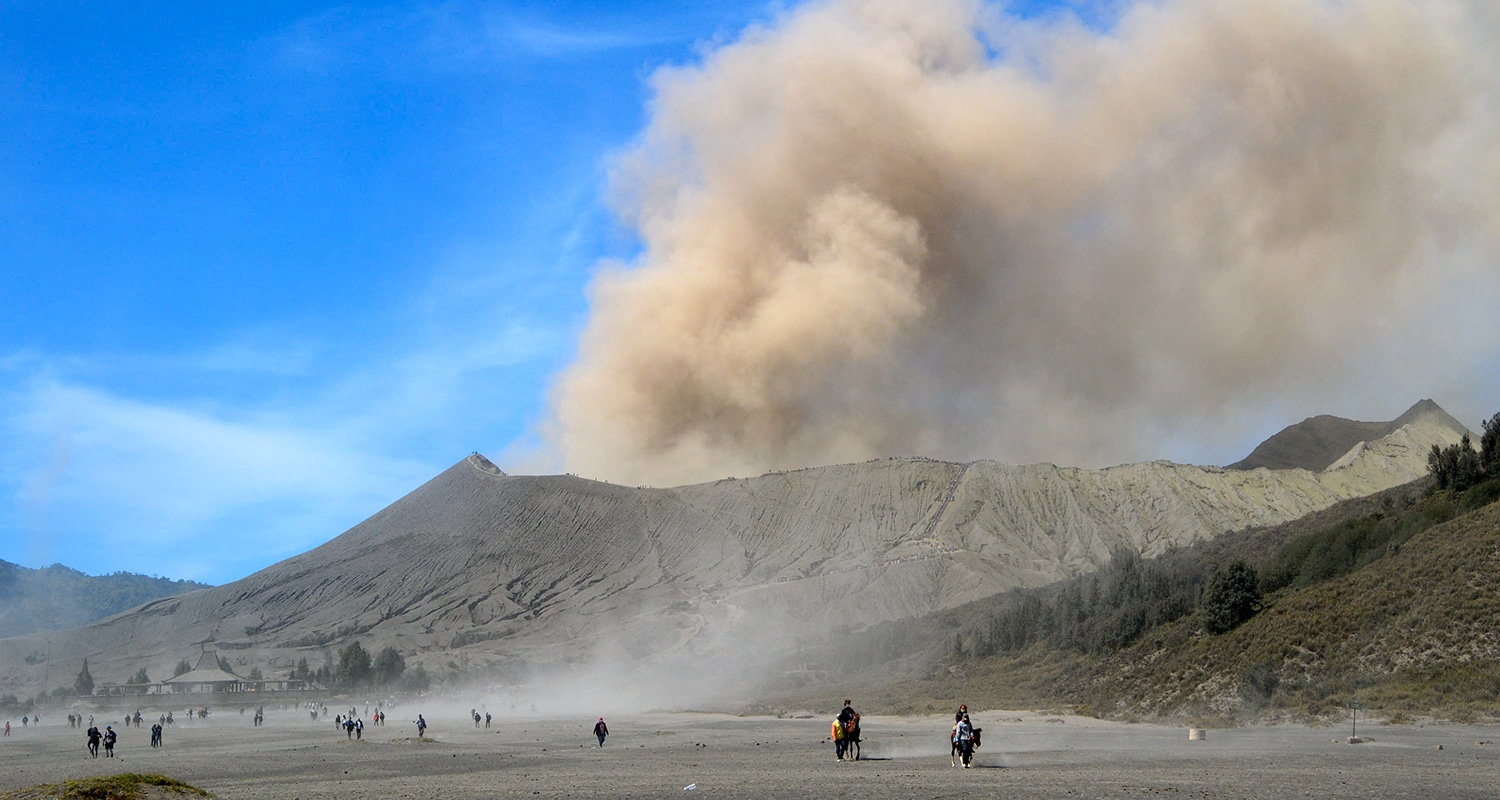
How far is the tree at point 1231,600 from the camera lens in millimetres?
Result: 54375

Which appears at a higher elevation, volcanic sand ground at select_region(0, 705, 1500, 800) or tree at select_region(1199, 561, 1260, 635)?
tree at select_region(1199, 561, 1260, 635)

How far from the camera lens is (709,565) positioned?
581ft

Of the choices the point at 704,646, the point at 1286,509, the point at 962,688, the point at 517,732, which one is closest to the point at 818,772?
the point at 517,732

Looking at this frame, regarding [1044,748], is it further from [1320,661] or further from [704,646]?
[704,646]

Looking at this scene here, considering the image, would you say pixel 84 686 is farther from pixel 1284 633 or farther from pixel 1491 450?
pixel 1491 450

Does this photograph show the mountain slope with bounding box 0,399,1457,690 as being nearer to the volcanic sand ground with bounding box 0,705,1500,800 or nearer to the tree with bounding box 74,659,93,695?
the tree with bounding box 74,659,93,695

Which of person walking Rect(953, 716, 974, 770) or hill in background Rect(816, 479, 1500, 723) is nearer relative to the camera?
person walking Rect(953, 716, 974, 770)

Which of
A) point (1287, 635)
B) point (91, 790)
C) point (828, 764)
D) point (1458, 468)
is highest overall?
point (1458, 468)

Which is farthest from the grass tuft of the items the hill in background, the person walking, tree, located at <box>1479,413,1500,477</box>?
tree, located at <box>1479,413,1500,477</box>

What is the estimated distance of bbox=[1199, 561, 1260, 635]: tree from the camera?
54.4 meters

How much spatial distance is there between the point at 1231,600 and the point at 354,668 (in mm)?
101206

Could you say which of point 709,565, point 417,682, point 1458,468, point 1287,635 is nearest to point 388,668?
point 417,682


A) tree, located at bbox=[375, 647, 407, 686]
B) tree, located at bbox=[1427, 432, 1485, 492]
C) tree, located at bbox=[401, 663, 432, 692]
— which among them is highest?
tree, located at bbox=[1427, 432, 1485, 492]

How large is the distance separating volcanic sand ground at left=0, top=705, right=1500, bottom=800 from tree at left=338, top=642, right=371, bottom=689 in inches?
2821
